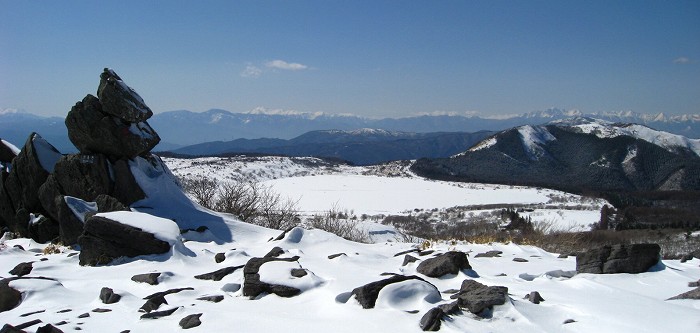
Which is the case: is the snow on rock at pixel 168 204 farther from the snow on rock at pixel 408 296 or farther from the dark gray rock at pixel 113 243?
the snow on rock at pixel 408 296

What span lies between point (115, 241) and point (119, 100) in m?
6.97

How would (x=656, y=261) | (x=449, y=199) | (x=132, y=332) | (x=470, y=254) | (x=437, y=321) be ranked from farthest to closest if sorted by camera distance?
(x=449, y=199) < (x=470, y=254) < (x=656, y=261) < (x=132, y=332) < (x=437, y=321)

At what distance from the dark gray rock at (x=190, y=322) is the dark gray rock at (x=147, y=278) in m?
2.70

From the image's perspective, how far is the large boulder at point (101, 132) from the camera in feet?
50.9

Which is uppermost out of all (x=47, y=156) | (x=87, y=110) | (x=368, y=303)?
(x=87, y=110)

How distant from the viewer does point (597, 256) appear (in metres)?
8.81

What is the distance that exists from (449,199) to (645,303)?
150511 millimetres

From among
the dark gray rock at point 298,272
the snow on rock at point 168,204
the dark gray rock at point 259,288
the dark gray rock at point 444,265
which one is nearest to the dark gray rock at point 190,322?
the dark gray rock at point 259,288

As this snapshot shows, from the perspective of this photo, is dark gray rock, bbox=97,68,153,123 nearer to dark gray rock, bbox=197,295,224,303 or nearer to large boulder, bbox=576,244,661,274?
dark gray rock, bbox=197,295,224,303

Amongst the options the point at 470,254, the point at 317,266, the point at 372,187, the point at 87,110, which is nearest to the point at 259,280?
the point at 317,266

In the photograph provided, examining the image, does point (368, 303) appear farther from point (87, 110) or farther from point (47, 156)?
point (47, 156)

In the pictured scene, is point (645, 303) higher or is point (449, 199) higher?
point (645, 303)

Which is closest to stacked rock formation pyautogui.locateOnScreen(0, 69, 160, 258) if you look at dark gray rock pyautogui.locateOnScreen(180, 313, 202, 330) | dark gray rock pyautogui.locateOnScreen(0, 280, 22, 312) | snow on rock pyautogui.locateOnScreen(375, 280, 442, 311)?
dark gray rock pyautogui.locateOnScreen(0, 280, 22, 312)

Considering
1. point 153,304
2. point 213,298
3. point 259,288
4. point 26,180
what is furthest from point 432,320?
point 26,180
